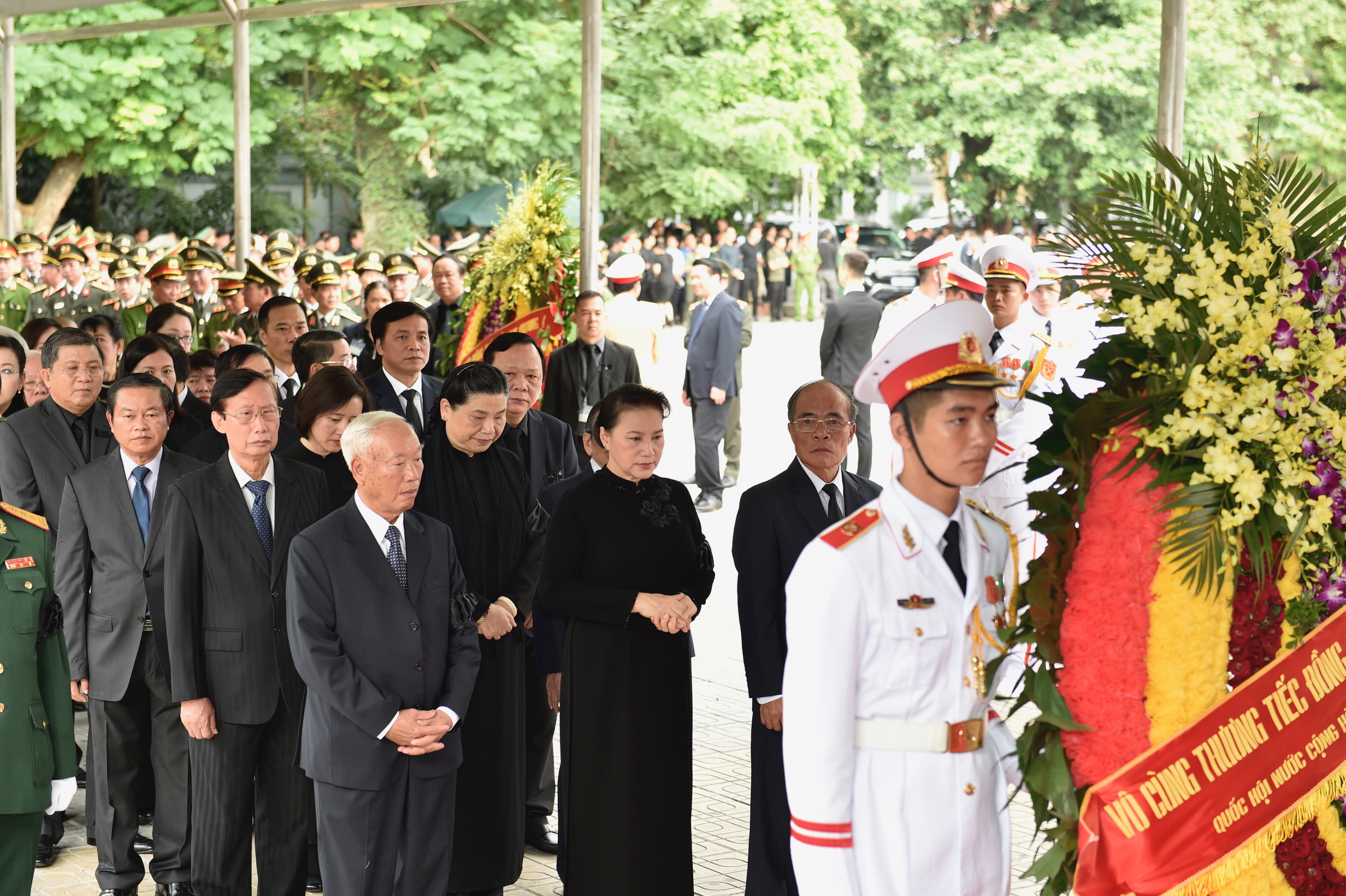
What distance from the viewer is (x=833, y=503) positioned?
4523 millimetres

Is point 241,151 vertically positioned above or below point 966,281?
above

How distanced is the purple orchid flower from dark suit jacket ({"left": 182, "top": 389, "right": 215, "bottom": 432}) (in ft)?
15.6

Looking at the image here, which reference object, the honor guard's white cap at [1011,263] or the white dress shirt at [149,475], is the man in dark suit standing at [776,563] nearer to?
the white dress shirt at [149,475]

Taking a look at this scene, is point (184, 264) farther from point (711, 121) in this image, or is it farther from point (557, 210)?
point (711, 121)

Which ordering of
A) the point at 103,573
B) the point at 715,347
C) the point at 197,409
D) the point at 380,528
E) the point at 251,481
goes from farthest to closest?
the point at 715,347 < the point at 197,409 < the point at 103,573 < the point at 251,481 < the point at 380,528

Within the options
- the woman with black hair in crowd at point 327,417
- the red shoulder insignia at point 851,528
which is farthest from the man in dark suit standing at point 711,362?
the red shoulder insignia at point 851,528

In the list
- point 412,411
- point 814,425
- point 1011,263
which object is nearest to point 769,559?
point 814,425

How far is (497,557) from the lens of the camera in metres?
4.96

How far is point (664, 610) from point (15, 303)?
473 inches

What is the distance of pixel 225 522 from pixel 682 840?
1743 millimetres

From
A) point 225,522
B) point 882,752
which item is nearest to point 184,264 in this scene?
point 225,522

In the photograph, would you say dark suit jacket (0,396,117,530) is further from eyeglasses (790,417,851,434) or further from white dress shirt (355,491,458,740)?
eyeglasses (790,417,851,434)

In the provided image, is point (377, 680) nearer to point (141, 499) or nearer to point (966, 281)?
point (141, 499)

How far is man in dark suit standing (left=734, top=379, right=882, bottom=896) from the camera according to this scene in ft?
14.5
